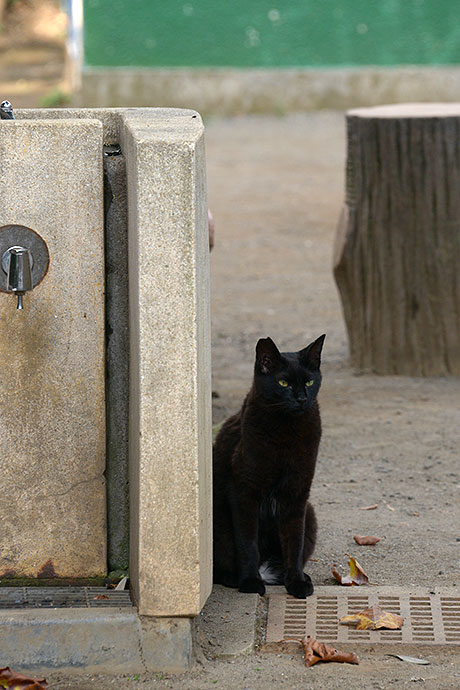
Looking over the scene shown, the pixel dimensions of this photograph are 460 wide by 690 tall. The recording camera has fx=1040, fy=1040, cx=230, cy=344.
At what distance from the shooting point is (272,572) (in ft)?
12.0

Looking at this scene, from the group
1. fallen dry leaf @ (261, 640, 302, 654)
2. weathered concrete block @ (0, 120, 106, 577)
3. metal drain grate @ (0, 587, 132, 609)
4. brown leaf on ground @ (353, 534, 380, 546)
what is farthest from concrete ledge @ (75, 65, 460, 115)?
fallen dry leaf @ (261, 640, 302, 654)

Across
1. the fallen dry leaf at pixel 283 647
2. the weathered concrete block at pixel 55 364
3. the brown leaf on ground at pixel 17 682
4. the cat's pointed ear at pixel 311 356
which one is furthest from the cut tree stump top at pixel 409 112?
the brown leaf on ground at pixel 17 682

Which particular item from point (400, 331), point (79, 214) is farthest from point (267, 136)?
point (79, 214)

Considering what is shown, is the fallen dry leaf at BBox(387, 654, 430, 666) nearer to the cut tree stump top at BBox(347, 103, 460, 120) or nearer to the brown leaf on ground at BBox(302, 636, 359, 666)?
the brown leaf on ground at BBox(302, 636, 359, 666)

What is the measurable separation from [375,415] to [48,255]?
3.02 meters

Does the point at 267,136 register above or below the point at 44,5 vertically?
below

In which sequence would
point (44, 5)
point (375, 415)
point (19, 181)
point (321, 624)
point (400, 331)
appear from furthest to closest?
1. point (44, 5)
2. point (400, 331)
3. point (375, 415)
4. point (321, 624)
5. point (19, 181)

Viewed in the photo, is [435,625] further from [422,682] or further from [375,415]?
[375,415]

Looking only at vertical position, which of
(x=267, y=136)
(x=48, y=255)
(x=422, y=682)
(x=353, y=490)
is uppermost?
(x=267, y=136)

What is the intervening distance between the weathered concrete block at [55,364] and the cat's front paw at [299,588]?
662 mm

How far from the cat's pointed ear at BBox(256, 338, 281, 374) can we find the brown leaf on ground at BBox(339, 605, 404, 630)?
33.6 inches

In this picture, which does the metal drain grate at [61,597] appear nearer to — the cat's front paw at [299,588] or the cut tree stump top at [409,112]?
the cat's front paw at [299,588]

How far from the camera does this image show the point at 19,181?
3037 mm

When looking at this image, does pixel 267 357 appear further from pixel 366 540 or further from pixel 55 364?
pixel 366 540
